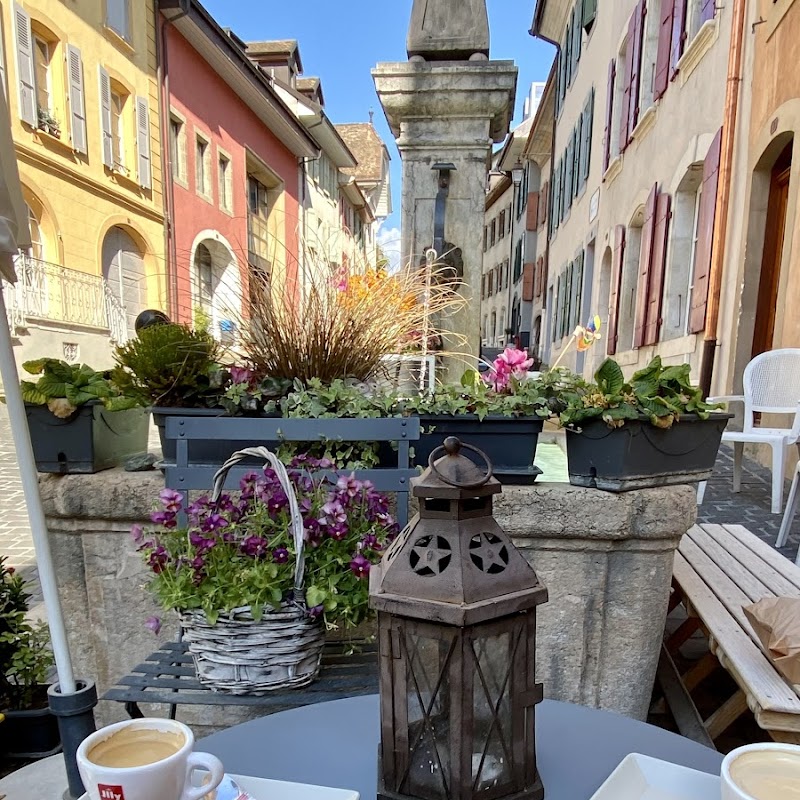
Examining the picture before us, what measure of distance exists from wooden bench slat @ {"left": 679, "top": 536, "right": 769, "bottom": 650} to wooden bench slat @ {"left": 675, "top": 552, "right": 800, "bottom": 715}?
0.01 meters

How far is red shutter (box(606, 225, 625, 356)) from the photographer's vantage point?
9.05 meters

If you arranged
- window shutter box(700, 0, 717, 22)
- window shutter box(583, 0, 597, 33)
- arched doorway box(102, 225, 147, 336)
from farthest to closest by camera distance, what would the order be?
window shutter box(583, 0, 597, 33)
arched doorway box(102, 225, 147, 336)
window shutter box(700, 0, 717, 22)

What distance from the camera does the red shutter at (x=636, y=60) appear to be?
7977mm

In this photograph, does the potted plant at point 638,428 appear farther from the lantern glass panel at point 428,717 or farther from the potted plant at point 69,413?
the potted plant at point 69,413

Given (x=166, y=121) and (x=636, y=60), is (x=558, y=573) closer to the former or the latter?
(x=636, y=60)

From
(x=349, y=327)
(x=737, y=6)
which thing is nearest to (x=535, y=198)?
(x=737, y=6)

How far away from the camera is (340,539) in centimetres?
142

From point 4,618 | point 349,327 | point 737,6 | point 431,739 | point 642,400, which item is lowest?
point 4,618

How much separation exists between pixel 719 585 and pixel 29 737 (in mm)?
2260

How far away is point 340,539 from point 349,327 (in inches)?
30.1

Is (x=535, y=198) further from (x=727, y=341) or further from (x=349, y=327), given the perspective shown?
(x=349, y=327)

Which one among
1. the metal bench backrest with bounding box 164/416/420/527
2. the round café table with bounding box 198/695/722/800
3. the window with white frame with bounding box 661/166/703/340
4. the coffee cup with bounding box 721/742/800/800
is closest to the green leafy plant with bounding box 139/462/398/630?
the metal bench backrest with bounding box 164/416/420/527

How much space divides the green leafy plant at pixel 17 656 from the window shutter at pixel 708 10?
24.3 ft

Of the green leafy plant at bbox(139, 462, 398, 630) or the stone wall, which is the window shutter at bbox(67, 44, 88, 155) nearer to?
the stone wall
